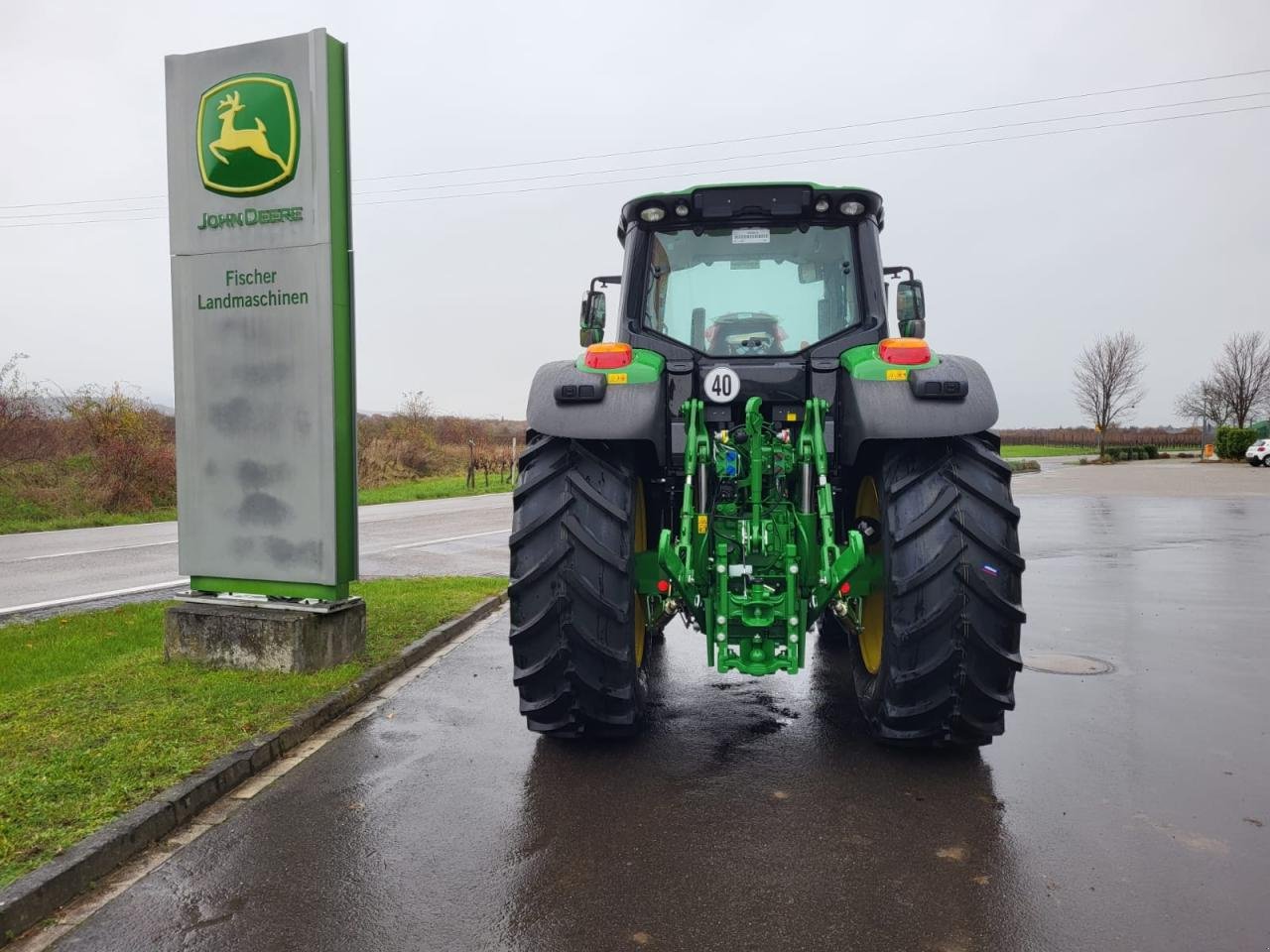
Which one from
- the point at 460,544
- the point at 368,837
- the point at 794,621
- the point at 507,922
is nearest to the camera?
the point at 507,922

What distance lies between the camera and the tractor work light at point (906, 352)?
434 cm

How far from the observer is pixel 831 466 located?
15.3 feet

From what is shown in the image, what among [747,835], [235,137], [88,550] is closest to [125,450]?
[88,550]

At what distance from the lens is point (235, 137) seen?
611 centimetres

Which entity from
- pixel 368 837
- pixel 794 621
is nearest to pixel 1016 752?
pixel 794 621

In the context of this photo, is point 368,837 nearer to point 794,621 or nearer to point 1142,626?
point 794,621

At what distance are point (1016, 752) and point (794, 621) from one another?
→ 156 cm

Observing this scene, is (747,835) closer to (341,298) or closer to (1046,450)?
(341,298)

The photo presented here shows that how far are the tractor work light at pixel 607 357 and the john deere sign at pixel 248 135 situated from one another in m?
2.93

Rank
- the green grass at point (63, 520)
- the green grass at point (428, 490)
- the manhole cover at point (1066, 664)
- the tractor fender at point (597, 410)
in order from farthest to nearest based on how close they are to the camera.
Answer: the green grass at point (428, 490) < the green grass at point (63, 520) < the manhole cover at point (1066, 664) < the tractor fender at point (597, 410)

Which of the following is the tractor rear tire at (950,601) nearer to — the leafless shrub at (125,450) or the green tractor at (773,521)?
the green tractor at (773,521)

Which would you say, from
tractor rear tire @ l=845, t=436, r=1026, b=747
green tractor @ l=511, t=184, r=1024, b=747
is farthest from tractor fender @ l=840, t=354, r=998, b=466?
tractor rear tire @ l=845, t=436, r=1026, b=747

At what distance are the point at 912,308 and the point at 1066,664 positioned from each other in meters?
3.30

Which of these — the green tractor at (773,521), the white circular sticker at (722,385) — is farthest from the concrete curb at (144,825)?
the white circular sticker at (722,385)
